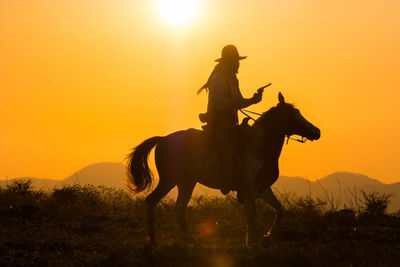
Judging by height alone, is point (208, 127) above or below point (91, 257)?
above

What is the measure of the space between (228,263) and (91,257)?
82.8 inches

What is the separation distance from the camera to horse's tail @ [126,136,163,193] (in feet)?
38.9

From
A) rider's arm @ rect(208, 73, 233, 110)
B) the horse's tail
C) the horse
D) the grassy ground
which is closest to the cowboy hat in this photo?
rider's arm @ rect(208, 73, 233, 110)

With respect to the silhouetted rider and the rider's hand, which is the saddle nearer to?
the silhouetted rider

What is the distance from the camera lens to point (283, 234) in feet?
39.6

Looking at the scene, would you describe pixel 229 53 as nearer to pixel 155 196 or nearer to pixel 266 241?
pixel 155 196

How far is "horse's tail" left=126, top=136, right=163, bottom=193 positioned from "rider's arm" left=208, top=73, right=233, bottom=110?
5.05 feet

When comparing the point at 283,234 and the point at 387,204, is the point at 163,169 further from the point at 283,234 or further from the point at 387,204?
the point at 387,204

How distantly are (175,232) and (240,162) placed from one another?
248cm

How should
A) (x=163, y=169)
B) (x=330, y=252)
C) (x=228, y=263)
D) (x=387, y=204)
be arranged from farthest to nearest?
(x=387, y=204) → (x=163, y=169) → (x=330, y=252) → (x=228, y=263)

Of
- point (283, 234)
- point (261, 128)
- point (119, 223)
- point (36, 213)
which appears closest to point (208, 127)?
point (261, 128)

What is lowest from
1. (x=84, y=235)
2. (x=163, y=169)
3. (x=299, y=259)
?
(x=299, y=259)

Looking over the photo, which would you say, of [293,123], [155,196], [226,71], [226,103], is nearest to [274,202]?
[293,123]

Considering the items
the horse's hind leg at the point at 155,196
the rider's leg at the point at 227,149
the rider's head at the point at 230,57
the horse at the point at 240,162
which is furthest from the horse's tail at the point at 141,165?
the rider's head at the point at 230,57
